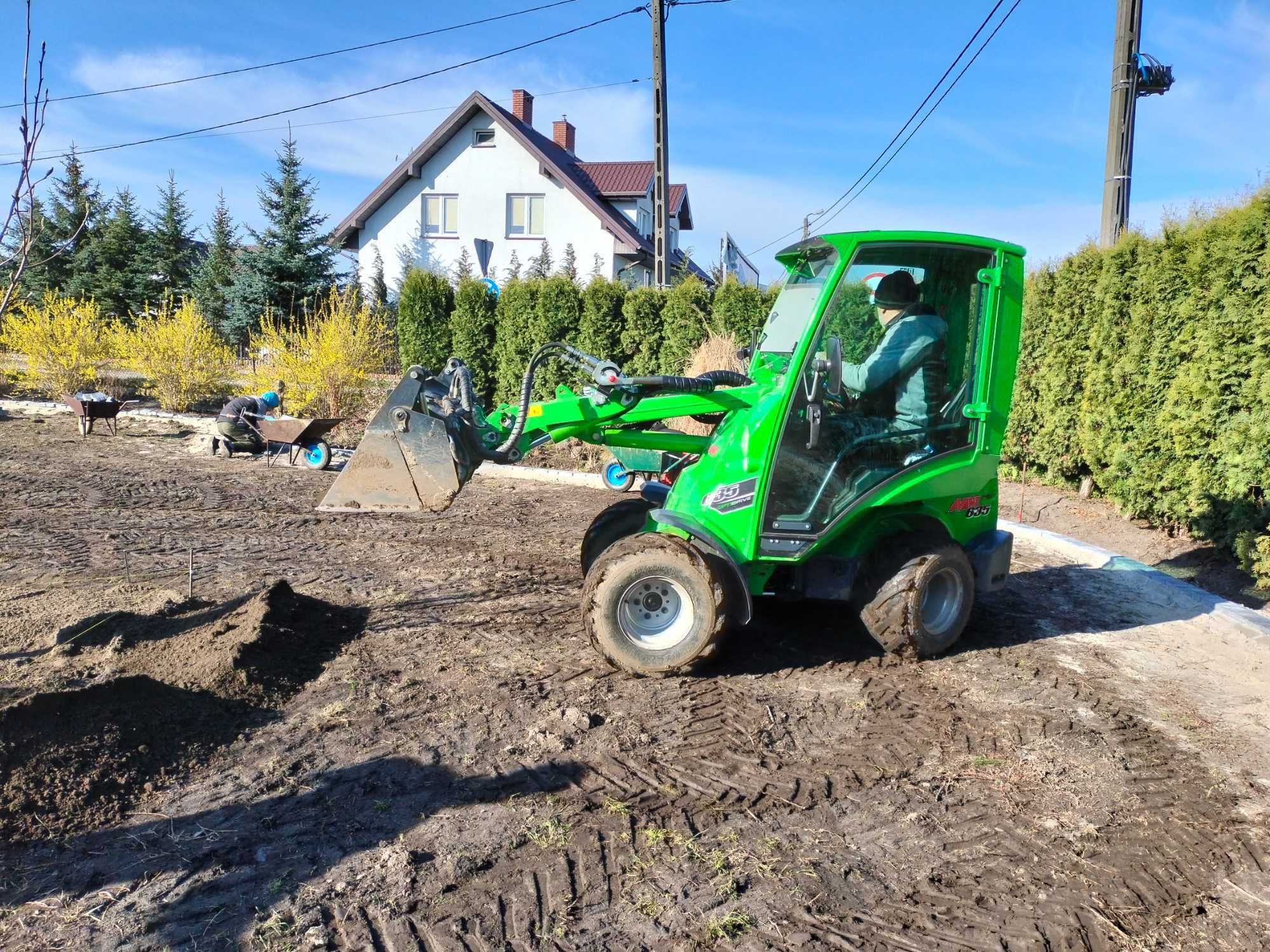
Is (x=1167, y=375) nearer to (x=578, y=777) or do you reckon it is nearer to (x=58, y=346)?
(x=578, y=777)

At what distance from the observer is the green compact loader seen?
473 centimetres

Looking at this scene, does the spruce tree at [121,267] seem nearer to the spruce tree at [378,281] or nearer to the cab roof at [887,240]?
the spruce tree at [378,281]

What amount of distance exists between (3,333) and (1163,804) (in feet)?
66.7

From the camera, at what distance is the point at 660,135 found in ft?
54.5

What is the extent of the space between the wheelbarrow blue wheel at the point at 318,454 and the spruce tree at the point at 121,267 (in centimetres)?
2068

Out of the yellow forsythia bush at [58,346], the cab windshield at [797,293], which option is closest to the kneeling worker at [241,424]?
the yellow forsythia bush at [58,346]

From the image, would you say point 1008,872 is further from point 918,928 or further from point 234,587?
point 234,587

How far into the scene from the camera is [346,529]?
8031 millimetres

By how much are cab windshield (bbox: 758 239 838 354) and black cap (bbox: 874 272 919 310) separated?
0.36 meters

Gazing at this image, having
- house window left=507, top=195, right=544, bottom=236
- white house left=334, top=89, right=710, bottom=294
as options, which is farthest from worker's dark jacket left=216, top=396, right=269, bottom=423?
house window left=507, top=195, right=544, bottom=236

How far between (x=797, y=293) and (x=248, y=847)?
393 cm

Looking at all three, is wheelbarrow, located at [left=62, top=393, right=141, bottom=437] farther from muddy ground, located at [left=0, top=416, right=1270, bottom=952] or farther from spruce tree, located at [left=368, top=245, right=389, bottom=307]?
spruce tree, located at [left=368, top=245, right=389, bottom=307]

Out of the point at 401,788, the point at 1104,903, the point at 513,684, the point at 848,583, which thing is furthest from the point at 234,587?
the point at 1104,903

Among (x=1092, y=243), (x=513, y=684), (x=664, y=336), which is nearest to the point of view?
(x=513, y=684)
